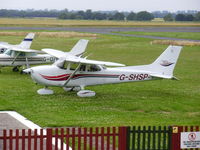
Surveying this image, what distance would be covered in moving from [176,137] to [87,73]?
33.2 feet

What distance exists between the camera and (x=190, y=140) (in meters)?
12.1

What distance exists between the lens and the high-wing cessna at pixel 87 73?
2162 centimetres

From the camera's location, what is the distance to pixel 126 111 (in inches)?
752

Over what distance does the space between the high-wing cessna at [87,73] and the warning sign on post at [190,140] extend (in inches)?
379

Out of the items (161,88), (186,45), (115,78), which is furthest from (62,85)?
(186,45)

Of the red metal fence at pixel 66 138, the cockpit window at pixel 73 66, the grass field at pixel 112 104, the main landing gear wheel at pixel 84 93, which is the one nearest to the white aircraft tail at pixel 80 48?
the grass field at pixel 112 104

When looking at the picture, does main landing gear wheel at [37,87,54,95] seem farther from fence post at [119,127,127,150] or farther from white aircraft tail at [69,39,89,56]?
fence post at [119,127,127,150]

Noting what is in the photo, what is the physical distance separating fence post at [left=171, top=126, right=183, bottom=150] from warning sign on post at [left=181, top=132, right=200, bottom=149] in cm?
23

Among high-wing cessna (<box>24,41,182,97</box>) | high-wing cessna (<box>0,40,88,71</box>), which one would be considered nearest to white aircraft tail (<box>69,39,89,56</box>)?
high-wing cessna (<box>0,40,88,71</box>)

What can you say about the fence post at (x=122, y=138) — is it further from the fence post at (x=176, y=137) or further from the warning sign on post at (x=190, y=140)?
the warning sign on post at (x=190, y=140)

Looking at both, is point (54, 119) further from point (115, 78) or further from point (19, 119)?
point (115, 78)

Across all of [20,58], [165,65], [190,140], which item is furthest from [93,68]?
[190,140]

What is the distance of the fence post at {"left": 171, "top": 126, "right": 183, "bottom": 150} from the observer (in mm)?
12242

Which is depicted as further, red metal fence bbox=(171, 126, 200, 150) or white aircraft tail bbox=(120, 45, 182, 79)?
white aircraft tail bbox=(120, 45, 182, 79)
